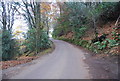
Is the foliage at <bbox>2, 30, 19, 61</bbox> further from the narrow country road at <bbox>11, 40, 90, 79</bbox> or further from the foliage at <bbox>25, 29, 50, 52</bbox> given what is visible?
the narrow country road at <bbox>11, 40, 90, 79</bbox>

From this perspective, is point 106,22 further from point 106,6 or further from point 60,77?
point 60,77

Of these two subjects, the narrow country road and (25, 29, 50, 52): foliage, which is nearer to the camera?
the narrow country road

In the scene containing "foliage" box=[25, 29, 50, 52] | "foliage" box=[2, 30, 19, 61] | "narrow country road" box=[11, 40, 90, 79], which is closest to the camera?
"narrow country road" box=[11, 40, 90, 79]

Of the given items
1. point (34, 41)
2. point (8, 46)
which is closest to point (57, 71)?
point (34, 41)

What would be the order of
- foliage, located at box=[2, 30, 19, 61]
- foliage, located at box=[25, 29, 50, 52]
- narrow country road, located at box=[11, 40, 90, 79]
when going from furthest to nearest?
foliage, located at box=[25, 29, 50, 52] < foliage, located at box=[2, 30, 19, 61] < narrow country road, located at box=[11, 40, 90, 79]

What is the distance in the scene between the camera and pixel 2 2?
1383 cm

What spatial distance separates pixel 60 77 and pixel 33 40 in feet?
25.6

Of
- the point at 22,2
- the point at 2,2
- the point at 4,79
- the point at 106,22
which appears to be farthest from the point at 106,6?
the point at 2,2

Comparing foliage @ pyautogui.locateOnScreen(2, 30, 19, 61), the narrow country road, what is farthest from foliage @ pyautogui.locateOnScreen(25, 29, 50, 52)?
the narrow country road

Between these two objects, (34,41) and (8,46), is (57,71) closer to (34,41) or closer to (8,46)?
(34,41)

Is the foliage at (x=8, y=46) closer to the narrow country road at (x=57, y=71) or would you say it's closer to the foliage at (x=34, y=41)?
the foliage at (x=34, y=41)

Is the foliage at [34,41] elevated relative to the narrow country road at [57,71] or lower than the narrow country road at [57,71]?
elevated

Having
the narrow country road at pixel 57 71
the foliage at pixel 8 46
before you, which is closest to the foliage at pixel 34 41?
the foliage at pixel 8 46

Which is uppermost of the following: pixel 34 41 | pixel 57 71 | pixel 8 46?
pixel 34 41
